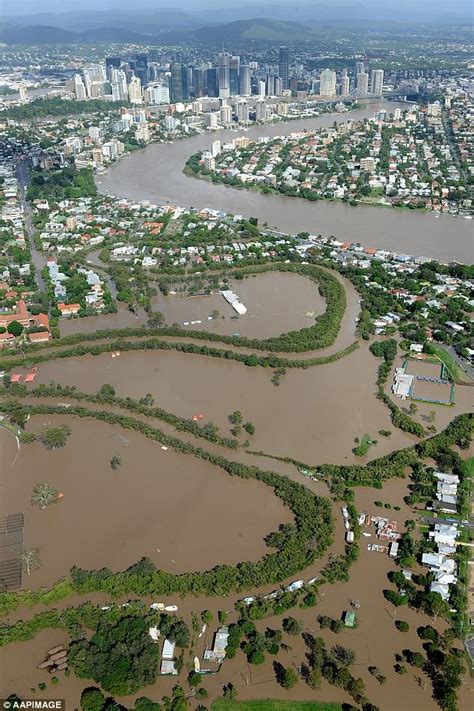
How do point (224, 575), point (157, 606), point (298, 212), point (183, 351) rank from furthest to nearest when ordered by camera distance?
point (298, 212) < point (183, 351) < point (224, 575) < point (157, 606)

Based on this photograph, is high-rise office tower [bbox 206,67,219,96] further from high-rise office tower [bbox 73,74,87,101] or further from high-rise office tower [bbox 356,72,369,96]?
high-rise office tower [bbox 356,72,369,96]

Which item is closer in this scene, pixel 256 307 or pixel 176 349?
pixel 176 349

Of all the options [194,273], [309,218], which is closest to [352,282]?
[194,273]

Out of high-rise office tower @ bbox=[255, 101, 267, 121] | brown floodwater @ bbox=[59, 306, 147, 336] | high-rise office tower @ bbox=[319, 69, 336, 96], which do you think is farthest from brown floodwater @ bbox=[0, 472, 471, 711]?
high-rise office tower @ bbox=[319, 69, 336, 96]

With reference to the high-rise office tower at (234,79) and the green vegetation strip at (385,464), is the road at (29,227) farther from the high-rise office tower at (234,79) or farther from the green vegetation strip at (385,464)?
the high-rise office tower at (234,79)

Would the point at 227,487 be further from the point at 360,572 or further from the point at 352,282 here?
the point at 352,282

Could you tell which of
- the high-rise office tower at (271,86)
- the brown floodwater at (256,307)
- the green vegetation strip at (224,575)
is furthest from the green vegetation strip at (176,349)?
the high-rise office tower at (271,86)

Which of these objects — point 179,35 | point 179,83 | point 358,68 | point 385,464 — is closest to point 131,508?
point 385,464

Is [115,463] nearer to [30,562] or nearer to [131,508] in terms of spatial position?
[131,508]
